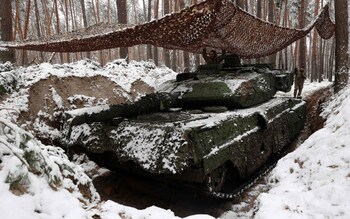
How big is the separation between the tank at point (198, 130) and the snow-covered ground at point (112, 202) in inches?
32.5

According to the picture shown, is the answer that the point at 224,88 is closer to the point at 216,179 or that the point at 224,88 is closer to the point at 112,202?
the point at 216,179

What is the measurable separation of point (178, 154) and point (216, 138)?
0.81 metres

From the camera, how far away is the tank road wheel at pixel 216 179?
437cm

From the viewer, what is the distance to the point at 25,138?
228 centimetres

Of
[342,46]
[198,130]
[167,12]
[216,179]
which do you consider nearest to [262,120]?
[216,179]

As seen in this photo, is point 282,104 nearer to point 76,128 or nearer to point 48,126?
point 76,128

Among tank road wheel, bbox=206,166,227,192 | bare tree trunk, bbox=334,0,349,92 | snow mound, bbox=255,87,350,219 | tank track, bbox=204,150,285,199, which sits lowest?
tank track, bbox=204,150,285,199

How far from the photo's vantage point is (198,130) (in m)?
4.11

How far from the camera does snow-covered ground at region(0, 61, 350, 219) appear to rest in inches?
81.2

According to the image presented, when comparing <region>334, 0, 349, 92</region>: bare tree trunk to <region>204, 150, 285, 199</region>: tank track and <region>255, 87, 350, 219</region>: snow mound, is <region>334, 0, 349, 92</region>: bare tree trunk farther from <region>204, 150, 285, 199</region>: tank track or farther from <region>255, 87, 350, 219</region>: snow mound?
<region>255, 87, 350, 219</region>: snow mound

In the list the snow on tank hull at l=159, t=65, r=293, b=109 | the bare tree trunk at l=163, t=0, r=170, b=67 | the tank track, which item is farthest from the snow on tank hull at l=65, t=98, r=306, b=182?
the bare tree trunk at l=163, t=0, r=170, b=67

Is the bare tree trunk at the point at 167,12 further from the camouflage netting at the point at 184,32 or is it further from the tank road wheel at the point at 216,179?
the tank road wheel at the point at 216,179

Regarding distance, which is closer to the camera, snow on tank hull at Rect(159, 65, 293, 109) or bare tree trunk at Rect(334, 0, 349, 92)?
snow on tank hull at Rect(159, 65, 293, 109)

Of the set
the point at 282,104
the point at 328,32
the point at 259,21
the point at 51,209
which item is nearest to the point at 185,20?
the point at 259,21
